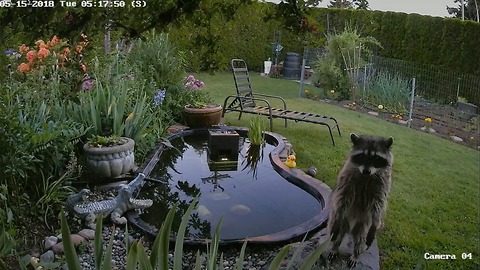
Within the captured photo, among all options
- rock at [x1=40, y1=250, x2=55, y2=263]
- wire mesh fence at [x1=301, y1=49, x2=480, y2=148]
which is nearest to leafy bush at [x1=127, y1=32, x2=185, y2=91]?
wire mesh fence at [x1=301, y1=49, x2=480, y2=148]

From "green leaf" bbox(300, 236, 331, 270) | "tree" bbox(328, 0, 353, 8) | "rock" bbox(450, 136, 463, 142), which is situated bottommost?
"rock" bbox(450, 136, 463, 142)

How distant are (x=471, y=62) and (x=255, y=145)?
9.76 feet

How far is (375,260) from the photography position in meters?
1.52

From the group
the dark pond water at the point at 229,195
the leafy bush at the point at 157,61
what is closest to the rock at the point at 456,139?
the dark pond water at the point at 229,195

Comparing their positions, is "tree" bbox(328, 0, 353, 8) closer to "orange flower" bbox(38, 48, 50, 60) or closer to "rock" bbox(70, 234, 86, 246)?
"orange flower" bbox(38, 48, 50, 60)

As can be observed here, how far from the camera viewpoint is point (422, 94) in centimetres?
435

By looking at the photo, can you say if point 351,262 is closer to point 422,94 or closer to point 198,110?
point 198,110

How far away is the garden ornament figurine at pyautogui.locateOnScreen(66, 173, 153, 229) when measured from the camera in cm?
198

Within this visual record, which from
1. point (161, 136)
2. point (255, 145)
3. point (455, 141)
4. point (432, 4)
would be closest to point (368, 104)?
point (455, 141)

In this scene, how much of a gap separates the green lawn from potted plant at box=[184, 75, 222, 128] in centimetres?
36

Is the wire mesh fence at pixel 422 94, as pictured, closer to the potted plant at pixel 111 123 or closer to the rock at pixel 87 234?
the potted plant at pixel 111 123

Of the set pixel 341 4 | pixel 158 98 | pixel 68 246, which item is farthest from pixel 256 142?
pixel 341 4

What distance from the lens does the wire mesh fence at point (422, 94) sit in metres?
3.60

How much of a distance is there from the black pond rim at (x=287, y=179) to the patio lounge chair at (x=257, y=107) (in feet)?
0.96
